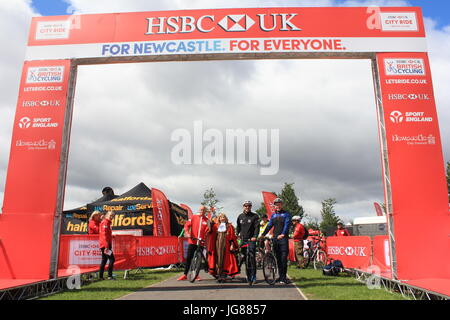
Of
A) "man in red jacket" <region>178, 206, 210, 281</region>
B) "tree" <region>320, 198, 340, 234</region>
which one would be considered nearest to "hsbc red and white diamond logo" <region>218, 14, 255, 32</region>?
"man in red jacket" <region>178, 206, 210, 281</region>

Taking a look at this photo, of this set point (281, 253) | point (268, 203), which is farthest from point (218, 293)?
point (268, 203)

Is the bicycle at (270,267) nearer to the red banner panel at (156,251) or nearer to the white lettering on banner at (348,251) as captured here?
the white lettering on banner at (348,251)

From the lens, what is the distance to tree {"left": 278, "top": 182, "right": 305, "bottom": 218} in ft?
202

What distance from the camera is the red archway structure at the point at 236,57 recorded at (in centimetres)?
711

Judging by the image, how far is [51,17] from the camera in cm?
841

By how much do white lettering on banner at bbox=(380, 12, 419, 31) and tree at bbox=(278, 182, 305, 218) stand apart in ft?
179

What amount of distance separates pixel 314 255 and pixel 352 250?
2.06 meters

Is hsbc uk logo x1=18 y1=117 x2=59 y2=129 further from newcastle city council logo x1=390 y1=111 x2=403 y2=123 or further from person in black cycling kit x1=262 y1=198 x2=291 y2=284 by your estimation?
newcastle city council logo x1=390 y1=111 x2=403 y2=123

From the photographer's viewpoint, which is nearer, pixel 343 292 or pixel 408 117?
pixel 343 292

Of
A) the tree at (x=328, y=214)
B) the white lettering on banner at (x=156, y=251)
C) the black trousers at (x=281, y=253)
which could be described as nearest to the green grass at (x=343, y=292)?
the black trousers at (x=281, y=253)

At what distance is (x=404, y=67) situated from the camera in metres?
7.78

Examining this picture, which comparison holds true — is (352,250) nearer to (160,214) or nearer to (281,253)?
(281,253)

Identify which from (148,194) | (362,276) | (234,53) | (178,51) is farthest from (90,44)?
(148,194)

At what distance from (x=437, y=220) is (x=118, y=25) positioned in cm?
864
